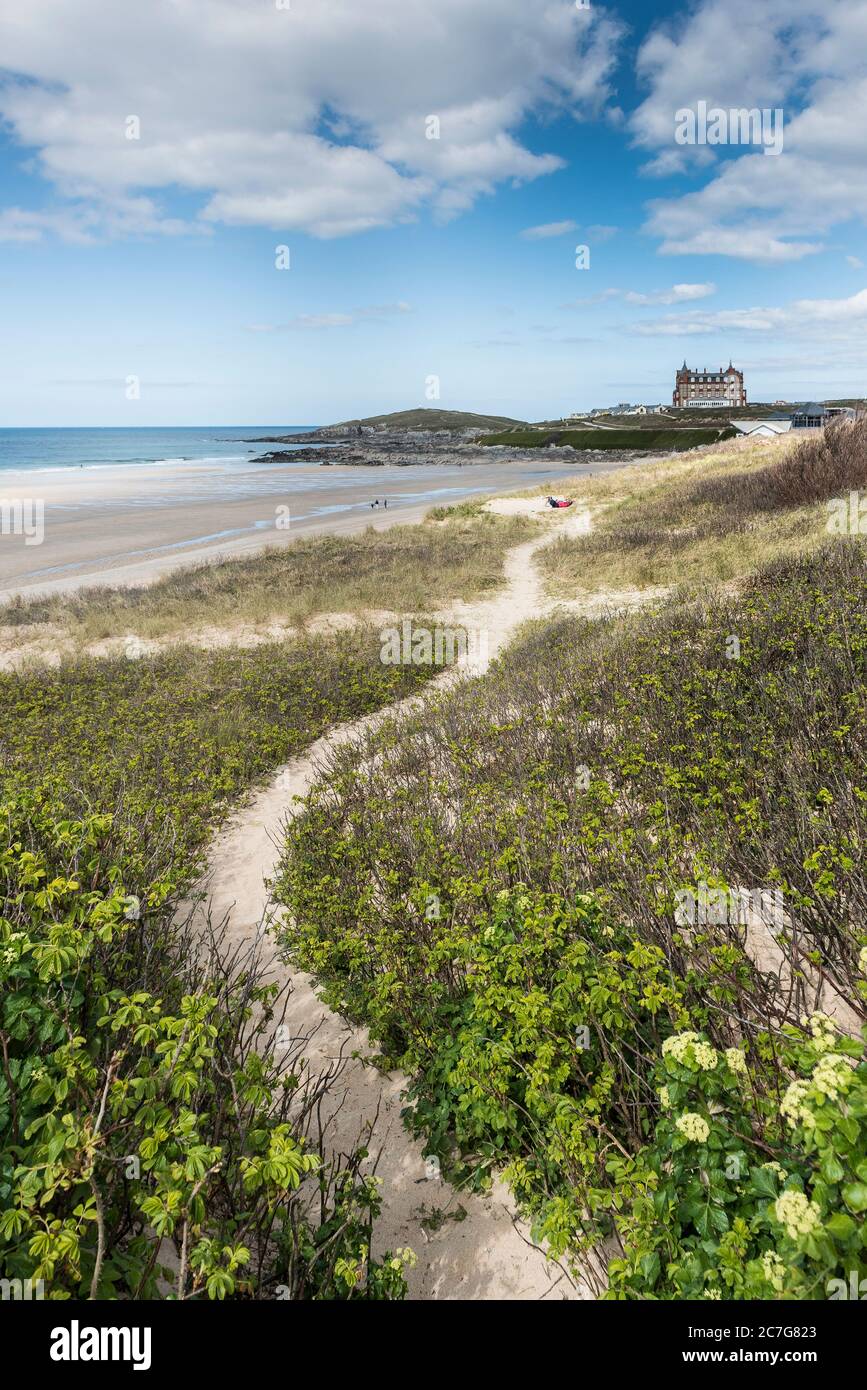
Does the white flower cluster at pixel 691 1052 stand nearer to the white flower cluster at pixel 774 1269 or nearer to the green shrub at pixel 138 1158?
the white flower cluster at pixel 774 1269

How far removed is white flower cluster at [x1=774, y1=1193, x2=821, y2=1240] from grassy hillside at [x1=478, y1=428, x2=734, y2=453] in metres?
122

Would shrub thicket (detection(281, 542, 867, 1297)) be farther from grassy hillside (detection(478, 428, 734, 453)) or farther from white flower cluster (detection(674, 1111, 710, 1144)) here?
grassy hillside (detection(478, 428, 734, 453))

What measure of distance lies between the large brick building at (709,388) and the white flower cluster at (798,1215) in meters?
208

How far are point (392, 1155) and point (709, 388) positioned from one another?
708ft

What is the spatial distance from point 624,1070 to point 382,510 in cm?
4622

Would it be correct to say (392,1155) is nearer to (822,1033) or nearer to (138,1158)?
(138,1158)

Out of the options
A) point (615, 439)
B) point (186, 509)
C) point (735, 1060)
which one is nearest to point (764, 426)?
point (615, 439)

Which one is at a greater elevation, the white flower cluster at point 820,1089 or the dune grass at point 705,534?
the dune grass at point 705,534

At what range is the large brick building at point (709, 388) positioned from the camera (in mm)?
182337

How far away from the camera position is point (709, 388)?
18650cm

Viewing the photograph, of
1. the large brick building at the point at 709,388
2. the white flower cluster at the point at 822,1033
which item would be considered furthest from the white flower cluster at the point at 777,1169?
the large brick building at the point at 709,388

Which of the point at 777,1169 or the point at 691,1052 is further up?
the point at 691,1052

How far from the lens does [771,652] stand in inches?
348
